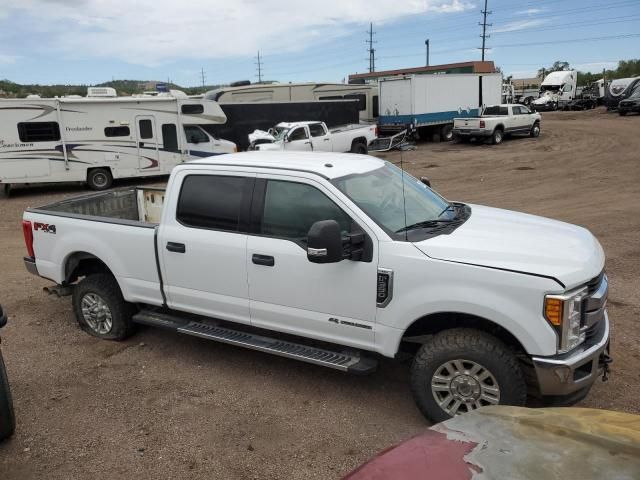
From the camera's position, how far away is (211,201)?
4.88 m

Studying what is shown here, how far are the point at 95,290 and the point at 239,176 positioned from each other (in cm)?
205

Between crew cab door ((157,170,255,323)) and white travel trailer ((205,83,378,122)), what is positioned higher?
white travel trailer ((205,83,378,122))

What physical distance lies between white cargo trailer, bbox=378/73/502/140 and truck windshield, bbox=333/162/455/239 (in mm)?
22810

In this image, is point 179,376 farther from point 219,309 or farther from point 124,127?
point 124,127

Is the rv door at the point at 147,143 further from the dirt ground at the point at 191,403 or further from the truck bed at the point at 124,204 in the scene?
the truck bed at the point at 124,204

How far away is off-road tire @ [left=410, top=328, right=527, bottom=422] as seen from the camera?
3.71m

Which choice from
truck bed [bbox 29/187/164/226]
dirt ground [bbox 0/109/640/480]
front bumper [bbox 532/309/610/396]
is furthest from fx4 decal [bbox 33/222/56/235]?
front bumper [bbox 532/309/610/396]

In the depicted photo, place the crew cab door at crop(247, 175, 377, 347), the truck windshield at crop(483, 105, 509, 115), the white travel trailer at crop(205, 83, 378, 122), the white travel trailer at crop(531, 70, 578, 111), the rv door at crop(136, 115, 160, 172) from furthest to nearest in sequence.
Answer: the white travel trailer at crop(531, 70, 578, 111), the truck windshield at crop(483, 105, 509, 115), the white travel trailer at crop(205, 83, 378, 122), the rv door at crop(136, 115, 160, 172), the crew cab door at crop(247, 175, 377, 347)

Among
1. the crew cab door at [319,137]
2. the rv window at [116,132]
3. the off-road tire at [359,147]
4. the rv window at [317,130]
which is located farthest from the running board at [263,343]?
the off-road tire at [359,147]

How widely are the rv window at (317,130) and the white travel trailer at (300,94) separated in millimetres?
6798

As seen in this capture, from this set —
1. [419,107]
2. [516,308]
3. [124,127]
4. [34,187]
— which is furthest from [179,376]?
[419,107]

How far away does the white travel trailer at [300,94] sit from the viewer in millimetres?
27000

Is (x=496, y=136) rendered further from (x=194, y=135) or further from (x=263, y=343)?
(x=263, y=343)

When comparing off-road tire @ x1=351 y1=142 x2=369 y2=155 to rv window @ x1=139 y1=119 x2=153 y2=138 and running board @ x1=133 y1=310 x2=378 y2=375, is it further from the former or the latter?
running board @ x1=133 y1=310 x2=378 y2=375
